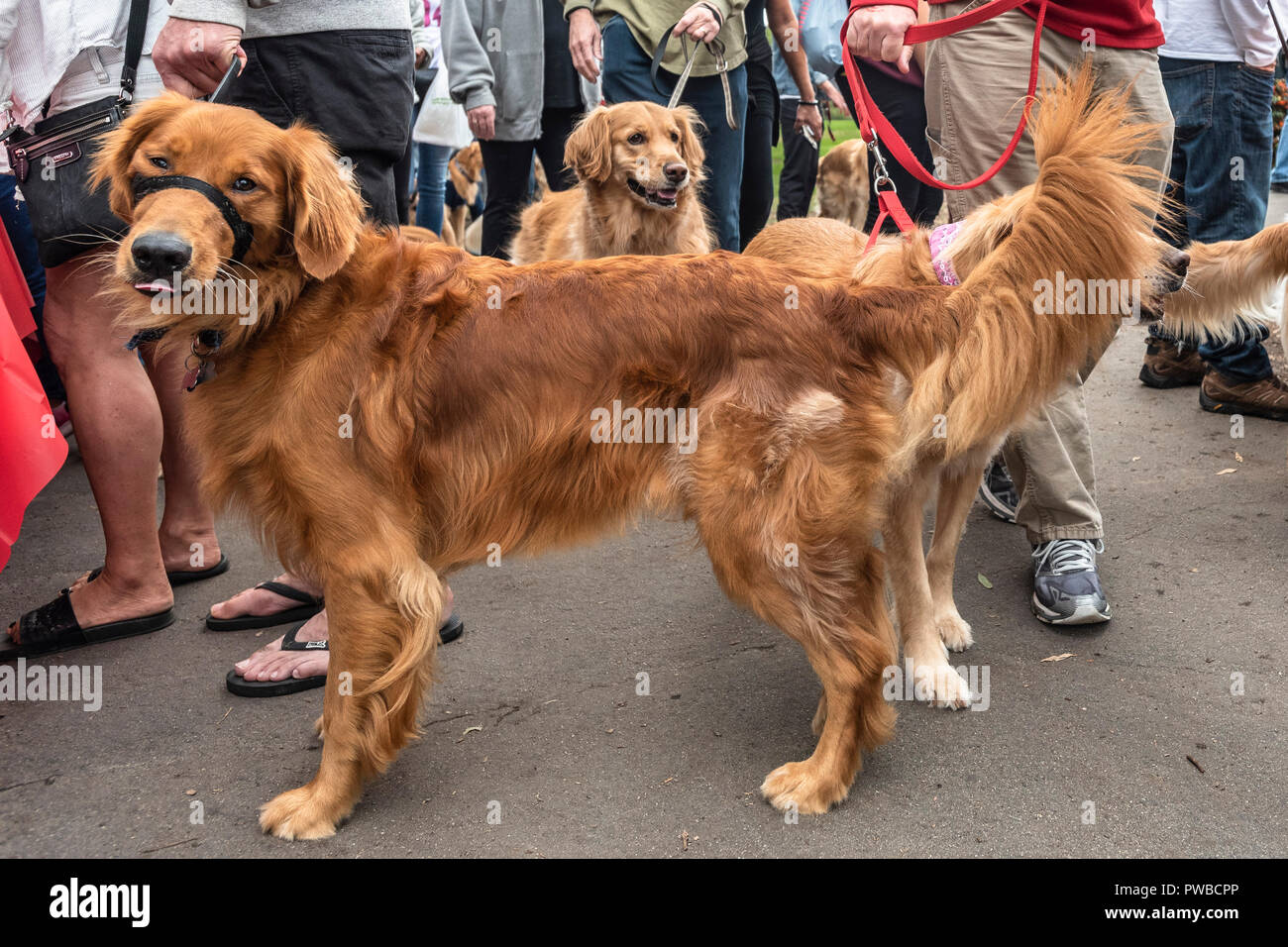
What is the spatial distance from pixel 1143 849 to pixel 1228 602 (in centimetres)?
160

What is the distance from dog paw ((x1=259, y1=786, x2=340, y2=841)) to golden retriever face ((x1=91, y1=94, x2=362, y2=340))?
1166 mm

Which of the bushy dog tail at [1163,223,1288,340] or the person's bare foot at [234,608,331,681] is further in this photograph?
the bushy dog tail at [1163,223,1288,340]

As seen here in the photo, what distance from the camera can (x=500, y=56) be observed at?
18.9 feet

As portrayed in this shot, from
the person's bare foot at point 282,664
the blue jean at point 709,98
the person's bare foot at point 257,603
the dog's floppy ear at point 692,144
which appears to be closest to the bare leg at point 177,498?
the person's bare foot at point 257,603

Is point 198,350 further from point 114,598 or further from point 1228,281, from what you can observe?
point 1228,281

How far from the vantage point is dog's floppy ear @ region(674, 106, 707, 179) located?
208 inches

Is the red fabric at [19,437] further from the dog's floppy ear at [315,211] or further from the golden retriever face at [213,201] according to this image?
the dog's floppy ear at [315,211]

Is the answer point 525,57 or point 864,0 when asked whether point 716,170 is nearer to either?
point 525,57

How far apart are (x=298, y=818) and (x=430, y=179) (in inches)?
275

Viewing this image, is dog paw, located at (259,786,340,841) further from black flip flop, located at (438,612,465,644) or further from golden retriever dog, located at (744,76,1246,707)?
golden retriever dog, located at (744,76,1246,707)

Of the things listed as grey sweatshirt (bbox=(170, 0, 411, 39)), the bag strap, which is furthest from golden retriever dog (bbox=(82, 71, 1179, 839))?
the bag strap

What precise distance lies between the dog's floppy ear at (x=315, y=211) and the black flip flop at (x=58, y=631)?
1.74m

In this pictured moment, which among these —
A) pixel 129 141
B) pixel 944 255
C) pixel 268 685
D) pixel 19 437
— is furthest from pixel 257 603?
pixel 944 255
